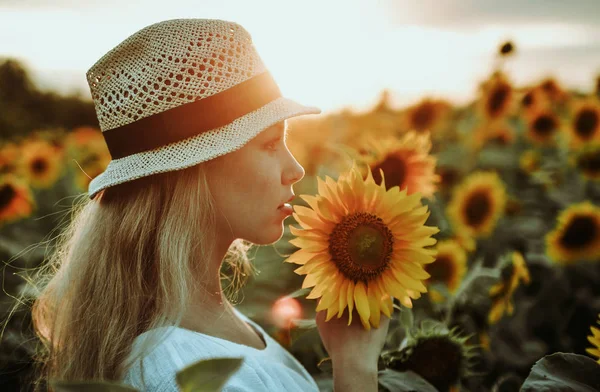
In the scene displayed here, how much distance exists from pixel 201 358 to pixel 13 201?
3486 mm

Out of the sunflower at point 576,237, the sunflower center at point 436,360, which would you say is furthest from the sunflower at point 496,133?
the sunflower center at point 436,360

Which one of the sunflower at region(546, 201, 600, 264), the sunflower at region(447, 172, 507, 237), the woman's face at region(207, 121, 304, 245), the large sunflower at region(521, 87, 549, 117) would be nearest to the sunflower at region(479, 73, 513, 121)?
the large sunflower at region(521, 87, 549, 117)

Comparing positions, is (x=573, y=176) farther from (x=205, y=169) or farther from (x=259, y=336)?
(x=205, y=169)

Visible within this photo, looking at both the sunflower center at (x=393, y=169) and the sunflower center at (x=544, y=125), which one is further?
the sunflower center at (x=544, y=125)

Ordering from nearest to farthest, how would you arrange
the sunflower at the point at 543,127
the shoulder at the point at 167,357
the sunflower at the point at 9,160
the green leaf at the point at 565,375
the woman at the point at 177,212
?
the green leaf at the point at 565,375
the shoulder at the point at 167,357
the woman at the point at 177,212
the sunflower at the point at 543,127
the sunflower at the point at 9,160

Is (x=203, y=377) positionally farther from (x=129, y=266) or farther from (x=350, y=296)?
(x=129, y=266)

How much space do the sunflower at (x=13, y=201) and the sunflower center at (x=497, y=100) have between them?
12.8 feet

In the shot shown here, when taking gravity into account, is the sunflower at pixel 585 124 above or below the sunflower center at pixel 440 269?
below

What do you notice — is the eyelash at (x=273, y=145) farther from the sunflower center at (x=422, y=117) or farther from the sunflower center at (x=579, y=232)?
the sunflower center at (x=422, y=117)

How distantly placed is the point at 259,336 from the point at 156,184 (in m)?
0.66

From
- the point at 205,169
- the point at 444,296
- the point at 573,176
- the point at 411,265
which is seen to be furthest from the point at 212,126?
the point at 573,176

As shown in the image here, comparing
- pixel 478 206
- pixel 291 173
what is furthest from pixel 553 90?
pixel 291 173

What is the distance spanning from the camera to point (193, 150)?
4.65 ft

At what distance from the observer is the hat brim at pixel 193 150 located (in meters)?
1.40
